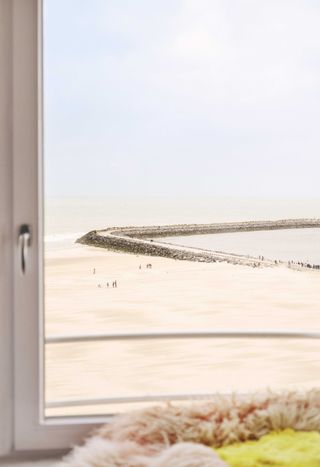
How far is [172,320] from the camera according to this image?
223cm

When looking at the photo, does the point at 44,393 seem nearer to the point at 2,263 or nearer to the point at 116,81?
the point at 2,263

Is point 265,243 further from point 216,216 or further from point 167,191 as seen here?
point 167,191

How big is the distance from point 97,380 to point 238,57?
1.24 meters

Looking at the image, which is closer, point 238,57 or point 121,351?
point 238,57

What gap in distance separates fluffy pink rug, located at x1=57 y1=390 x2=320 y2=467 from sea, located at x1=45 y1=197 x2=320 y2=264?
563 mm

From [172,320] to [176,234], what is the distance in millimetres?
349

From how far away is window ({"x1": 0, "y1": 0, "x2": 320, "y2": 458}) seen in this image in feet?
6.25

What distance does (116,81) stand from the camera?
199cm

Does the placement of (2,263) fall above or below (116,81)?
below

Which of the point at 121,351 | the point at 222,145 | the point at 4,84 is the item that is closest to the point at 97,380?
the point at 121,351

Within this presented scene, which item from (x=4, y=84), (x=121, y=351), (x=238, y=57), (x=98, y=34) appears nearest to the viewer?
(x=4, y=84)

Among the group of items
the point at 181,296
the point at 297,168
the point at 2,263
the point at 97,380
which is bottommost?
the point at 97,380

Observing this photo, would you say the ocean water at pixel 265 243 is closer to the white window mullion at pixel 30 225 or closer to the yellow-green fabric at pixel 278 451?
the white window mullion at pixel 30 225

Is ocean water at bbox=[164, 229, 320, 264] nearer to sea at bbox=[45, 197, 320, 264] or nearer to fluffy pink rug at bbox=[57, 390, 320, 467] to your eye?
sea at bbox=[45, 197, 320, 264]
